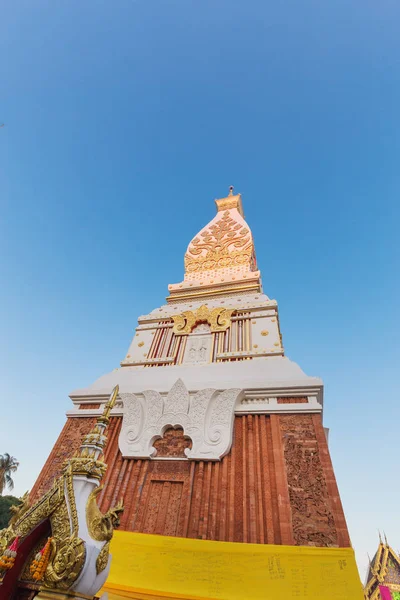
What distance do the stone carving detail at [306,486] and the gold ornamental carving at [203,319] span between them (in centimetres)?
346

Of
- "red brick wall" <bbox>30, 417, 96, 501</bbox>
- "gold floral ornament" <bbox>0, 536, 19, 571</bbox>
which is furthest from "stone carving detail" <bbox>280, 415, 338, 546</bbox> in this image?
"red brick wall" <bbox>30, 417, 96, 501</bbox>

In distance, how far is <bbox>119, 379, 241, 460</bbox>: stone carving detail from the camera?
6035mm

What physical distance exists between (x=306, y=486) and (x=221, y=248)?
8.79 meters

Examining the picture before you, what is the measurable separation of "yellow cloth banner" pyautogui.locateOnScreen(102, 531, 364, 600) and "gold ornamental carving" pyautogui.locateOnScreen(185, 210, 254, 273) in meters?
8.57

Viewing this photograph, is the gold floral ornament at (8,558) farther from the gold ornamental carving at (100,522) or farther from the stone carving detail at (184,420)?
the stone carving detail at (184,420)

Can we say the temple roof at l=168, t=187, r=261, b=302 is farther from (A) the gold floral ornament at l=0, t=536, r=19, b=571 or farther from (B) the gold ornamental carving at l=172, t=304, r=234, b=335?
(A) the gold floral ornament at l=0, t=536, r=19, b=571

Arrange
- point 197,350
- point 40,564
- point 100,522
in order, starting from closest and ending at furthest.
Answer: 1. point 40,564
2. point 100,522
3. point 197,350

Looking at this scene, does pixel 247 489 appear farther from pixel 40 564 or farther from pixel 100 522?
pixel 40 564

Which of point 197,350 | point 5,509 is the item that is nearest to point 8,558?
point 197,350

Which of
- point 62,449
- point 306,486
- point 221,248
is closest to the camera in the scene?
point 306,486

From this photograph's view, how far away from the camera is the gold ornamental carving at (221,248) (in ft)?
38.1

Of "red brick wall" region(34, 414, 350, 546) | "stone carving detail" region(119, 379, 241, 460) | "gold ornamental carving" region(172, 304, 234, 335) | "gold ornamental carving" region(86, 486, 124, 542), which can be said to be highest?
"gold ornamental carving" region(172, 304, 234, 335)

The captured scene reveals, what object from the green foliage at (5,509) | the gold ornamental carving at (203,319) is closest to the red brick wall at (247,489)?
the gold ornamental carving at (203,319)

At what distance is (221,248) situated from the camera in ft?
40.0
